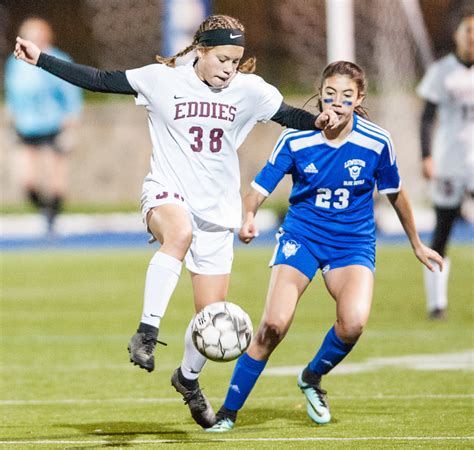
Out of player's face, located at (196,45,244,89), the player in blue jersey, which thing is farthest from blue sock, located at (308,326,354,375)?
player's face, located at (196,45,244,89)

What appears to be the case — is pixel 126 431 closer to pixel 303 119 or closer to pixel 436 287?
pixel 303 119

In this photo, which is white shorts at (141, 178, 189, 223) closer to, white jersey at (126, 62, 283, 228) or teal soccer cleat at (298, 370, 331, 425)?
white jersey at (126, 62, 283, 228)

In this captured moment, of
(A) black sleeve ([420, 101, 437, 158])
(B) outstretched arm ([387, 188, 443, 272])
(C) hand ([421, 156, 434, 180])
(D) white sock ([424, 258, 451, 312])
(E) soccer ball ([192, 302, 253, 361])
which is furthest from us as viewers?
(A) black sleeve ([420, 101, 437, 158])

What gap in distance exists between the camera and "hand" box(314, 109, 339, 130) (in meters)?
6.59

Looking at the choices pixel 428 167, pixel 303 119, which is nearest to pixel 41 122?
pixel 428 167

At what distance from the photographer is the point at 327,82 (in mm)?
6977

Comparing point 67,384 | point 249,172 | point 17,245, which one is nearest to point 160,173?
point 67,384

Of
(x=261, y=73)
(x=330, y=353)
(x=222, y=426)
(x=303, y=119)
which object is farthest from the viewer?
(x=261, y=73)

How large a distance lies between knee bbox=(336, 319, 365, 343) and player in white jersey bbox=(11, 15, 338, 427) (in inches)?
25.9

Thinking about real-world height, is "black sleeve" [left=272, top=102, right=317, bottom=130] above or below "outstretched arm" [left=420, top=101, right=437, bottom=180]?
above

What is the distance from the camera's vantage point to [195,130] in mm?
6723

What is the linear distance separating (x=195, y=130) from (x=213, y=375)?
10.4 feet

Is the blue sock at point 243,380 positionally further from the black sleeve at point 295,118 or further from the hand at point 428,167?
the hand at point 428,167

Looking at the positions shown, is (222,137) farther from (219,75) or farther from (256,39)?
Answer: (256,39)
